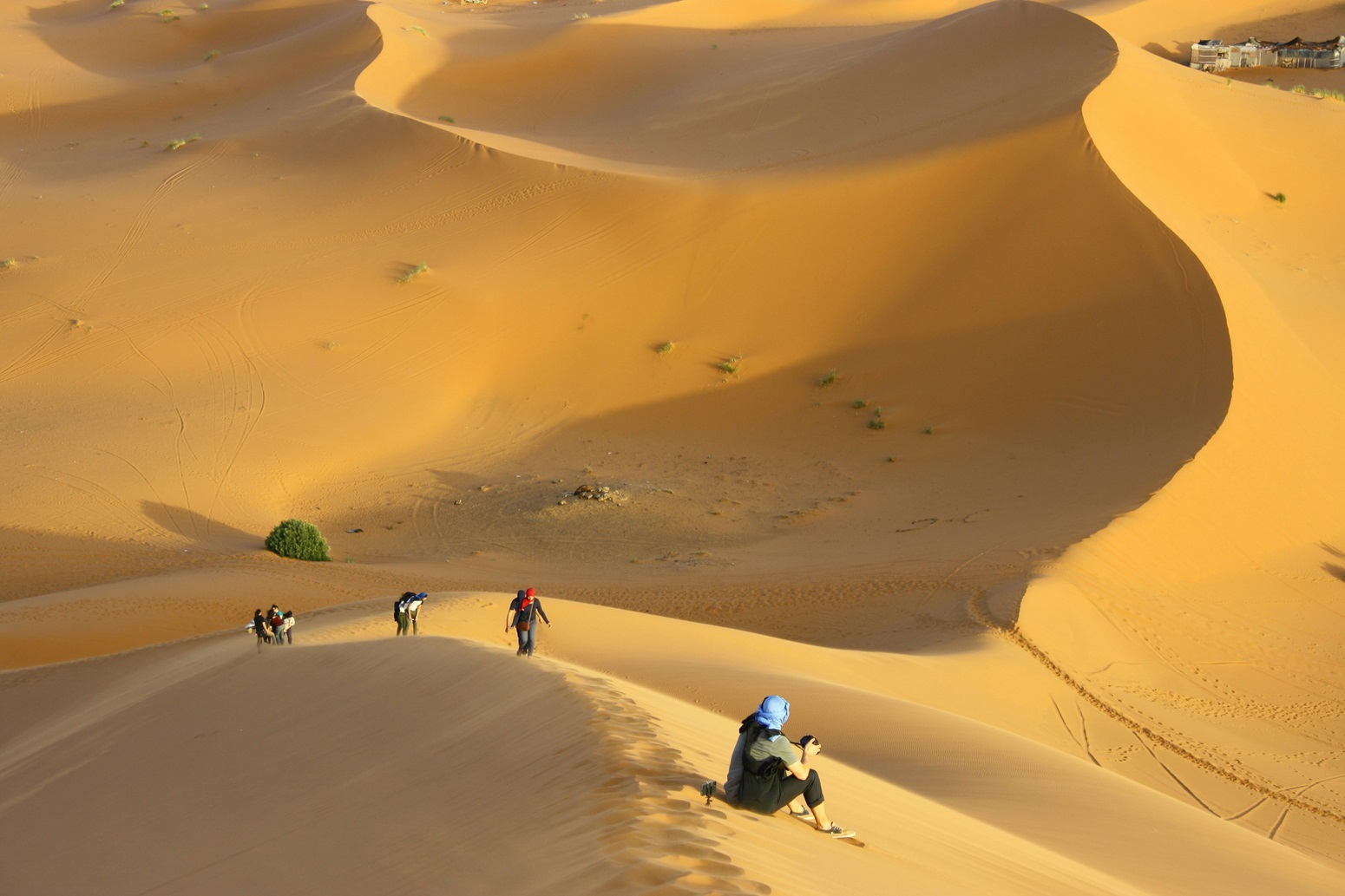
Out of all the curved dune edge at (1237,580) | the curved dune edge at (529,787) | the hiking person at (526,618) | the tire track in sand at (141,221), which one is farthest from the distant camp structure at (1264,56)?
the hiking person at (526,618)

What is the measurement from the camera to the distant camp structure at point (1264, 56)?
40.9m

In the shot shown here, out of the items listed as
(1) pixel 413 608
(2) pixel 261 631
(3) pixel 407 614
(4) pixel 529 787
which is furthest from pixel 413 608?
(4) pixel 529 787

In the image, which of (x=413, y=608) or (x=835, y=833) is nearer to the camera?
(x=835, y=833)

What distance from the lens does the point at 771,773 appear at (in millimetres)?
5535

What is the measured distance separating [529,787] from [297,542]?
36.7 ft

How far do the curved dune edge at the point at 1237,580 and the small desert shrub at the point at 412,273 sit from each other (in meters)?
14.0

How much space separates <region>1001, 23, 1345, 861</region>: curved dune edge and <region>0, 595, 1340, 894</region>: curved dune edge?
111 inches

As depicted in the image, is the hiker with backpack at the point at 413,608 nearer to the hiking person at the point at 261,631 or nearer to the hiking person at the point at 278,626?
the hiking person at the point at 278,626

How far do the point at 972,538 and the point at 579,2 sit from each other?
153 feet

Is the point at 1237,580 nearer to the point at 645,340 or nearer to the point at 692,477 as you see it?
the point at 692,477

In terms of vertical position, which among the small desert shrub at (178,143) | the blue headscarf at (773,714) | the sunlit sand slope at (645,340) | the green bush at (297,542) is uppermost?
the small desert shrub at (178,143)

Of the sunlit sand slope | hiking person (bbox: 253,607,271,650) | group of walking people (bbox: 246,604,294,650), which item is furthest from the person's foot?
the sunlit sand slope

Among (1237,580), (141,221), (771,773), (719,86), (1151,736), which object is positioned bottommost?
(1151,736)

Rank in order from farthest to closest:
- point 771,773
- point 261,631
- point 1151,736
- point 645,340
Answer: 1. point 645,340
2. point 1151,736
3. point 261,631
4. point 771,773
